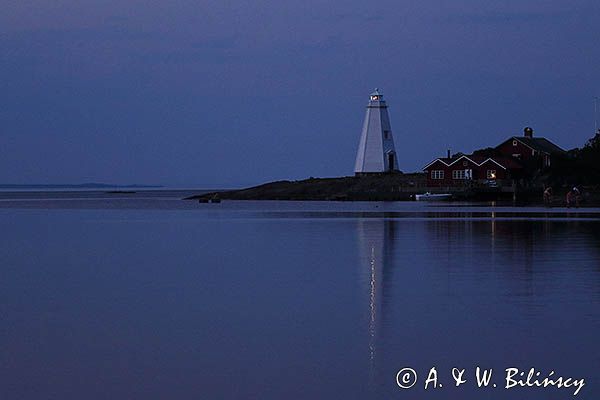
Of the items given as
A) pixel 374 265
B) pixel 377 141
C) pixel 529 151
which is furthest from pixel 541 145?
pixel 374 265

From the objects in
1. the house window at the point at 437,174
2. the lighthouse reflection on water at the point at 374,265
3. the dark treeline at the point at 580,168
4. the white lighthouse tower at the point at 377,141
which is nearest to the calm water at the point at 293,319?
the lighthouse reflection on water at the point at 374,265

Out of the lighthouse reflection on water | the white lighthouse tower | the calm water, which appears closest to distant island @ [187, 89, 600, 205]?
the white lighthouse tower

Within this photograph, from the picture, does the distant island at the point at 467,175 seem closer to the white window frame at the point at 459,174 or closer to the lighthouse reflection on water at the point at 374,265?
the white window frame at the point at 459,174

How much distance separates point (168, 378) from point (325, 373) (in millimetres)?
1415

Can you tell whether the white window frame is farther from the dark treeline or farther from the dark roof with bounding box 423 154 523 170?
the dark treeline

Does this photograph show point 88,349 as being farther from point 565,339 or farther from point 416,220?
point 416,220

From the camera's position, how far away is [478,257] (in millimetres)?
21719

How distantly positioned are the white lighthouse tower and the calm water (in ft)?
189

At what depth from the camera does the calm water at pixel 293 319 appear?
9.58 m

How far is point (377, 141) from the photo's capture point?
82938mm

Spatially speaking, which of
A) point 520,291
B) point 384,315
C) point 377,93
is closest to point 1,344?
point 384,315

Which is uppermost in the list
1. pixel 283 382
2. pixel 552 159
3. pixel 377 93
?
pixel 377 93

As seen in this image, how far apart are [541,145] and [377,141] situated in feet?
41.3

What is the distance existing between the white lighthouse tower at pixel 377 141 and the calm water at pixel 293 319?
189ft
